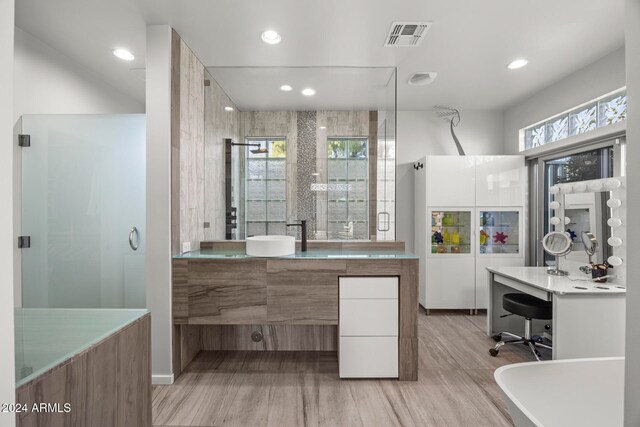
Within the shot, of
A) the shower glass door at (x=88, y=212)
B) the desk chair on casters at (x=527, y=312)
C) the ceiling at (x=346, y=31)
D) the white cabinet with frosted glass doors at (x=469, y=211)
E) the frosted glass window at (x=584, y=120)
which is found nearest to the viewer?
the ceiling at (x=346, y=31)

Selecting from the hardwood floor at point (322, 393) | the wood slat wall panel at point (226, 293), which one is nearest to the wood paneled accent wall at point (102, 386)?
the hardwood floor at point (322, 393)

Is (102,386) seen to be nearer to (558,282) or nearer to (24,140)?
(24,140)

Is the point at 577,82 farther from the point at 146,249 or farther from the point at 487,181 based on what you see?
the point at 146,249

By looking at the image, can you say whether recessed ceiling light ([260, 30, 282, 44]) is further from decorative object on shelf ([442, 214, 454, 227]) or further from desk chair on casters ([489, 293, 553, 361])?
desk chair on casters ([489, 293, 553, 361])

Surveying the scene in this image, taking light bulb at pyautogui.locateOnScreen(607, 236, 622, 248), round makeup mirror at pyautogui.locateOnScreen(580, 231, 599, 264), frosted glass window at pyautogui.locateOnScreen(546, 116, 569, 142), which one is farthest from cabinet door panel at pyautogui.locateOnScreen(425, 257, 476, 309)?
frosted glass window at pyautogui.locateOnScreen(546, 116, 569, 142)

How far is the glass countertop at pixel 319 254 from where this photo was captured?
2.31m

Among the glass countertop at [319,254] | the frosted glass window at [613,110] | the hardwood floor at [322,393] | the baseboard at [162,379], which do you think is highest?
the frosted glass window at [613,110]

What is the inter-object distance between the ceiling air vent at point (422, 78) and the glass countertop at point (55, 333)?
3.11 m

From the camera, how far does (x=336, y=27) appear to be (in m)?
2.23

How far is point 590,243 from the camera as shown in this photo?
2689 mm

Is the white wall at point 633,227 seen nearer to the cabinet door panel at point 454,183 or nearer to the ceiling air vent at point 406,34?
the ceiling air vent at point 406,34

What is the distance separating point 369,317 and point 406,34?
2.15m

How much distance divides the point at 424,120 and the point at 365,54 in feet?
6.33

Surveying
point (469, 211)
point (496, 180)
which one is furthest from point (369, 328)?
point (496, 180)
